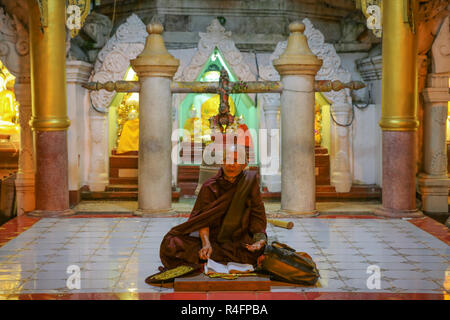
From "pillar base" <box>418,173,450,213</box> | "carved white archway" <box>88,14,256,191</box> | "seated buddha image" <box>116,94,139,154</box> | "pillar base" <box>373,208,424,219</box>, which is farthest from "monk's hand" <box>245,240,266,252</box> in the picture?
"seated buddha image" <box>116,94,139,154</box>

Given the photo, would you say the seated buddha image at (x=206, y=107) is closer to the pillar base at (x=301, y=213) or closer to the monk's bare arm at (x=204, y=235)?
the pillar base at (x=301, y=213)

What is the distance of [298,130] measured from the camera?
31.3 feet

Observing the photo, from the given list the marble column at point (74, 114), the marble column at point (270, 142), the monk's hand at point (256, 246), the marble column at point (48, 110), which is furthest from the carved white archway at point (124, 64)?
the monk's hand at point (256, 246)

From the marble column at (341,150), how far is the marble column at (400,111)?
2080 millimetres

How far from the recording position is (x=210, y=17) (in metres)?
12.2

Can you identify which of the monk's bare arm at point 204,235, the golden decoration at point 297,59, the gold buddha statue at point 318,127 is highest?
the golden decoration at point 297,59

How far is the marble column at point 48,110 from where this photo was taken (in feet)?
31.1

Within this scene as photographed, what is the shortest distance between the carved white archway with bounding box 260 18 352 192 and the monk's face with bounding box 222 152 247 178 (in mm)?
5537

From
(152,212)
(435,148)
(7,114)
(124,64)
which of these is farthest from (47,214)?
(435,148)

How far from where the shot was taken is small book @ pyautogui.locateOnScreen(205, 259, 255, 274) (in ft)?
18.8

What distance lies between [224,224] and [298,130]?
374 cm

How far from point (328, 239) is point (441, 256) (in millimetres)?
1408

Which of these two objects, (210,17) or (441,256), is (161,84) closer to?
(210,17)

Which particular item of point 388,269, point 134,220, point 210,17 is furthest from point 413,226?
point 210,17
